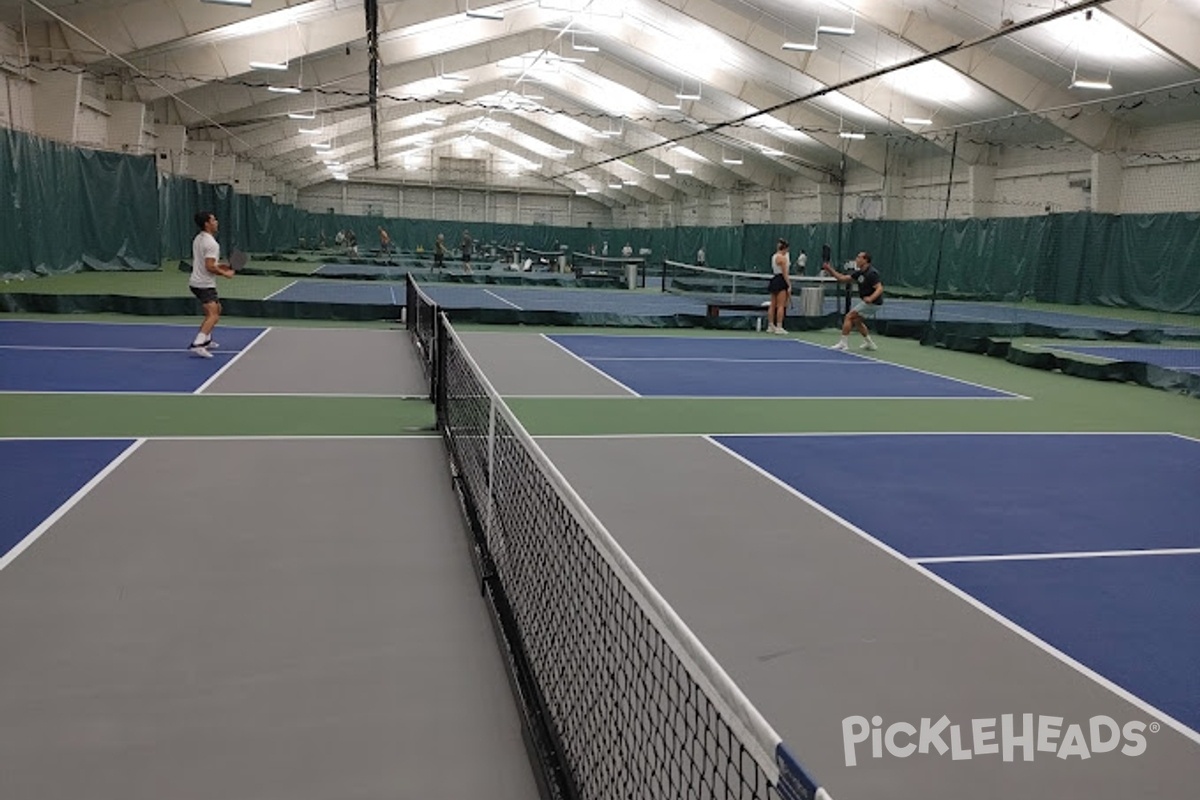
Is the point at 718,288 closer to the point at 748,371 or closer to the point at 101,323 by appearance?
the point at 748,371

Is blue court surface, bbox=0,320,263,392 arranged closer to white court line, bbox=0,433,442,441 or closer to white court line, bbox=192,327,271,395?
white court line, bbox=192,327,271,395

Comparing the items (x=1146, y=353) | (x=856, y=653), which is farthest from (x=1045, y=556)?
(x=1146, y=353)

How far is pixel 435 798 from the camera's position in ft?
8.36

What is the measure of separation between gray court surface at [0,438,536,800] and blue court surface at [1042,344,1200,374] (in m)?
12.0

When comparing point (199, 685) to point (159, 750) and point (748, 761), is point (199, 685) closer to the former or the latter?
point (159, 750)

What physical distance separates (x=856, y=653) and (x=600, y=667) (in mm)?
1040

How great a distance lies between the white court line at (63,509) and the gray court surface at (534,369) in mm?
3585

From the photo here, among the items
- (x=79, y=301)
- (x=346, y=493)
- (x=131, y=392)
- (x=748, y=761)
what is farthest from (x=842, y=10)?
(x=748, y=761)

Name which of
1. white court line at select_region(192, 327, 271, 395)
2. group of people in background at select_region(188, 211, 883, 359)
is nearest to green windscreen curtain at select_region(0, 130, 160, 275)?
group of people in background at select_region(188, 211, 883, 359)

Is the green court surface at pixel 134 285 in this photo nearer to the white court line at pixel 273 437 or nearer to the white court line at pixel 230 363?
the white court line at pixel 230 363

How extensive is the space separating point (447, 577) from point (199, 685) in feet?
4.14

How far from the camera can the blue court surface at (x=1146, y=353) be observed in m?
13.6

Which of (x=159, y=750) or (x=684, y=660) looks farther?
(x=159, y=750)

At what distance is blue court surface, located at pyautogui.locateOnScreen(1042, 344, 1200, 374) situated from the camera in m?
13.6
